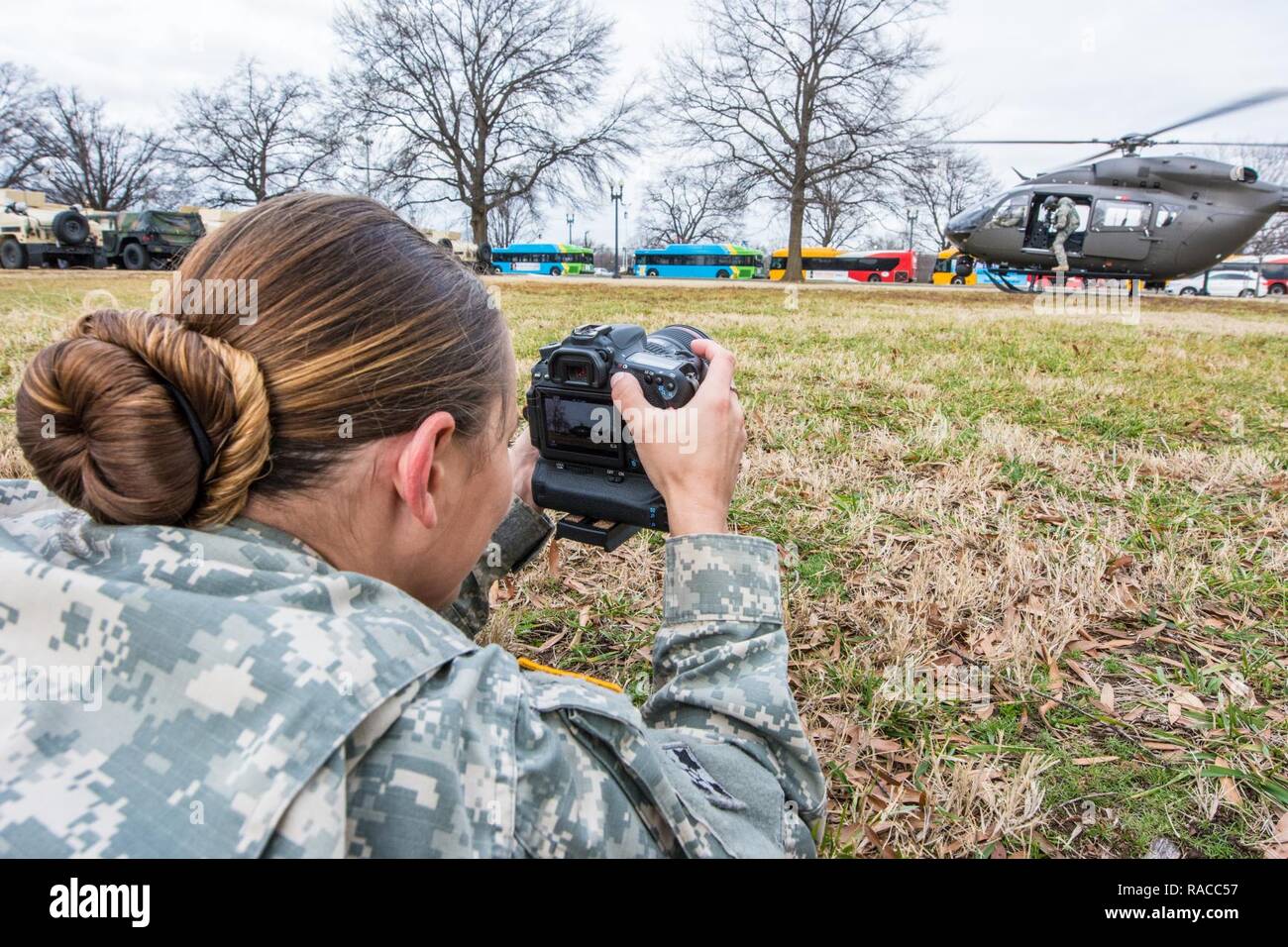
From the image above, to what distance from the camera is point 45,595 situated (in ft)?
2.96

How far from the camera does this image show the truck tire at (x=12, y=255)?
26.6 m

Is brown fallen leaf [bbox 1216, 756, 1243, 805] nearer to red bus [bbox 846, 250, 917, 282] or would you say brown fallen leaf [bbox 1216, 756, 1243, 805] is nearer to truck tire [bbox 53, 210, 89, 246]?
truck tire [bbox 53, 210, 89, 246]

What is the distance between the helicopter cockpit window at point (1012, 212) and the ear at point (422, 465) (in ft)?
69.8

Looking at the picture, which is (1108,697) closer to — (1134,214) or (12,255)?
(1134,214)

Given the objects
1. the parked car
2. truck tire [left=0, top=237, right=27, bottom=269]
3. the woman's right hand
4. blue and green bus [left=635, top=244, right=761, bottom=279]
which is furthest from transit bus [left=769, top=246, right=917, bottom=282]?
the woman's right hand

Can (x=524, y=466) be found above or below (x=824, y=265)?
below

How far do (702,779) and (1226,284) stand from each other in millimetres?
60154

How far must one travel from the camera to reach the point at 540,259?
168ft

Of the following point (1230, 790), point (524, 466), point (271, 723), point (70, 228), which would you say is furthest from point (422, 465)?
point (70, 228)

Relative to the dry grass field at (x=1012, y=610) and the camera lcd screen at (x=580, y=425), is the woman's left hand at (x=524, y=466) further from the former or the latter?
the dry grass field at (x=1012, y=610)

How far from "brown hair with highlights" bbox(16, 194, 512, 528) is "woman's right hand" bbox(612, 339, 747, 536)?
1.68ft

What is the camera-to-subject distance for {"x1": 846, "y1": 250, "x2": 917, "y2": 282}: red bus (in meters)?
50.3

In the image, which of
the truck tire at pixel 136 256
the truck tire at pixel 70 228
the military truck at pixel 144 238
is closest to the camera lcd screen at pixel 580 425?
the military truck at pixel 144 238
